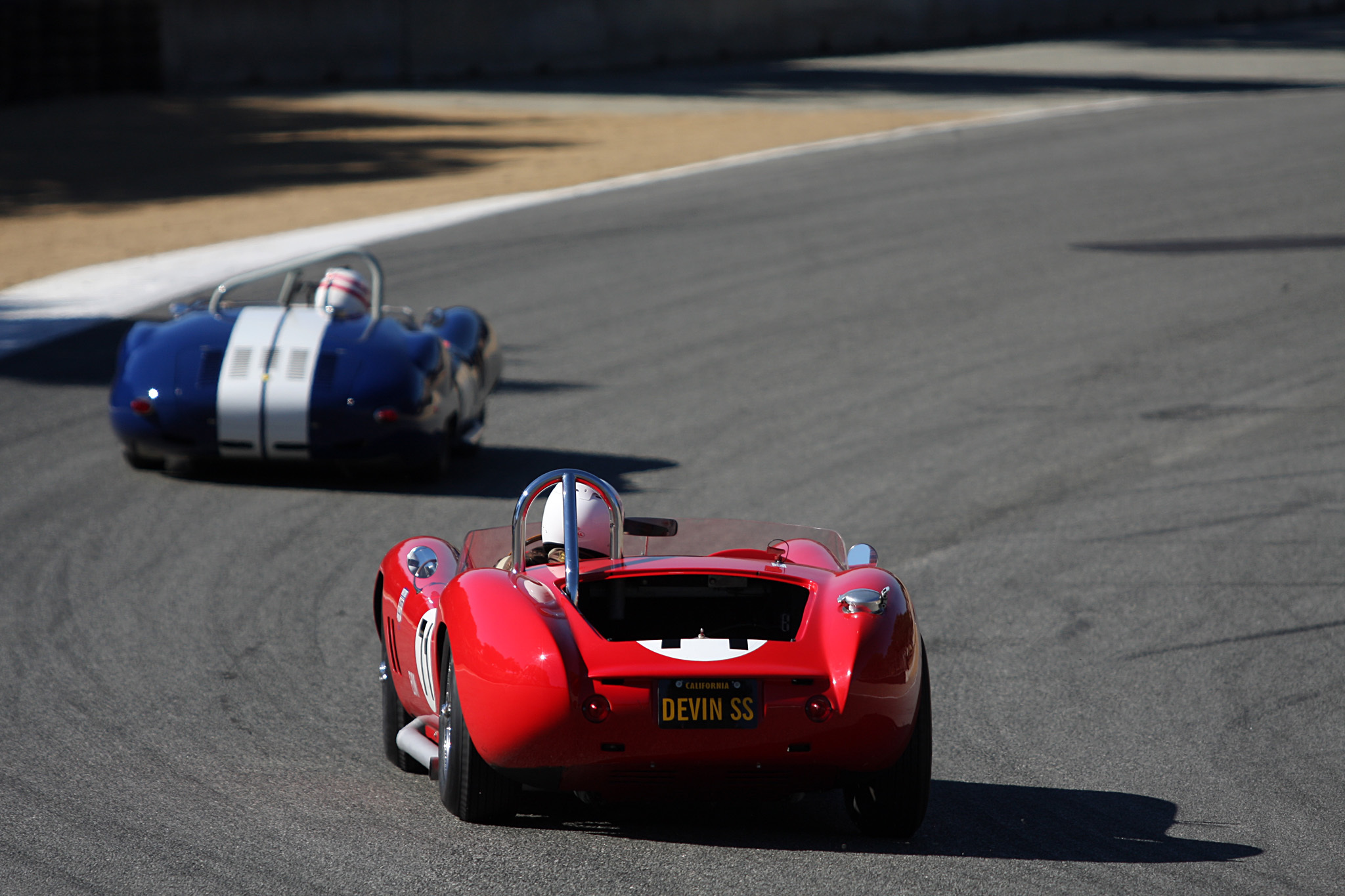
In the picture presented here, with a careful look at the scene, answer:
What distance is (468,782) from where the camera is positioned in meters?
4.95

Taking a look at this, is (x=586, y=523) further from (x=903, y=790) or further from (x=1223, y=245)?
(x=1223, y=245)

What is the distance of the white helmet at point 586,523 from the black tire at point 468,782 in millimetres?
590

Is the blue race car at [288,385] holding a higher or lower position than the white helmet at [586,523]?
lower

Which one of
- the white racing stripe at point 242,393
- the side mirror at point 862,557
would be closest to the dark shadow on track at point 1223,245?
Result: the white racing stripe at point 242,393

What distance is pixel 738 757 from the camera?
463 centimetres

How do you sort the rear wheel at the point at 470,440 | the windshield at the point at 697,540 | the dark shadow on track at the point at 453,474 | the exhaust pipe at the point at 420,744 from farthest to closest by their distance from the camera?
the rear wheel at the point at 470,440
the dark shadow on track at the point at 453,474
the windshield at the point at 697,540
the exhaust pipe at the point at 420,744

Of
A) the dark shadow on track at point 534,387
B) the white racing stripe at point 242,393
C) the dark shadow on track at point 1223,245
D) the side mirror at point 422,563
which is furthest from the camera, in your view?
the dark shadow on track at point 1223,245

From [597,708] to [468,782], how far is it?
0.60m

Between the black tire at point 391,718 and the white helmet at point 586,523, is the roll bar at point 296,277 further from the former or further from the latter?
the white helmet at point 586,523

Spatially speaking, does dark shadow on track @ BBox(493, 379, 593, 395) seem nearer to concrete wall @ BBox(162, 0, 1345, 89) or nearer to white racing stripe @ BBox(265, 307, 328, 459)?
white racing stripe @ BBox(265, 307, 328, 459)

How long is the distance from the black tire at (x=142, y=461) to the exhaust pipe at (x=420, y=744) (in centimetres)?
541

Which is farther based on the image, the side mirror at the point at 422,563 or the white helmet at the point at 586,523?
the side mirror at the point at 422,563

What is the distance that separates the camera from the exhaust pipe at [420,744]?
529 centimetres

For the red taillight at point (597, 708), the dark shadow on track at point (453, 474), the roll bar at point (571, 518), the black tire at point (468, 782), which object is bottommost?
the dark shadow on track at point (453, 474)
